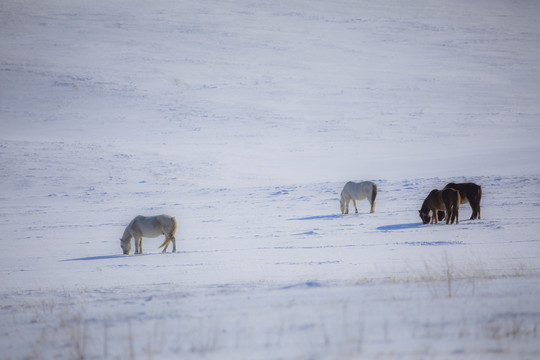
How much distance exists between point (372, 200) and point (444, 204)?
4.70 meters

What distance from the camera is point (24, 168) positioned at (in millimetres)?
36625

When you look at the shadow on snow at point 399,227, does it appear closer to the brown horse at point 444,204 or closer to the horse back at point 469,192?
the brown horse at point 444,204

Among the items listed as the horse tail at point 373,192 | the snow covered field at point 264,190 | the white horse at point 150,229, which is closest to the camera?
the snow covered field at point 264,190

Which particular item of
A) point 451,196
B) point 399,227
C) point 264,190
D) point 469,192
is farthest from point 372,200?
point 264,190

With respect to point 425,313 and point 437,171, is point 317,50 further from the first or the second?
point 425,313

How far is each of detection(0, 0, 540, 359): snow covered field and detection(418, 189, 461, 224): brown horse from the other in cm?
65

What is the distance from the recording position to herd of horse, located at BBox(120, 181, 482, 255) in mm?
13242

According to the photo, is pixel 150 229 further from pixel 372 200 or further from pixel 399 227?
pixel 372 200

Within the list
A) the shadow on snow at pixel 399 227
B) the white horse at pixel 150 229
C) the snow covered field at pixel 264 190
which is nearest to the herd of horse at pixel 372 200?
the white horse at pixel 150 229

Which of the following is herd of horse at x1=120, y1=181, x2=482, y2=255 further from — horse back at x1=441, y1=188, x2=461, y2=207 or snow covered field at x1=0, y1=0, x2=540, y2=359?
snow covered field at x1=0, y1=0, x2=540, y2=359

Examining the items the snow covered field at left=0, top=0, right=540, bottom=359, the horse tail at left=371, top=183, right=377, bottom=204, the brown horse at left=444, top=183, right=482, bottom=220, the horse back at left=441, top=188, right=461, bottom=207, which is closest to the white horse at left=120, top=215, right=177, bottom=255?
the snow covered field at left=0, top=0, right=540, bottom=359

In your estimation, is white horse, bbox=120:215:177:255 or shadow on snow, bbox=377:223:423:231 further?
shadow on snow, bbox=377:223:423:231

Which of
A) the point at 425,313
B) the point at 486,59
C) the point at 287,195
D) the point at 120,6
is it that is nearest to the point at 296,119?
the point at 287,195

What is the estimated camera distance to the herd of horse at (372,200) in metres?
13.2
